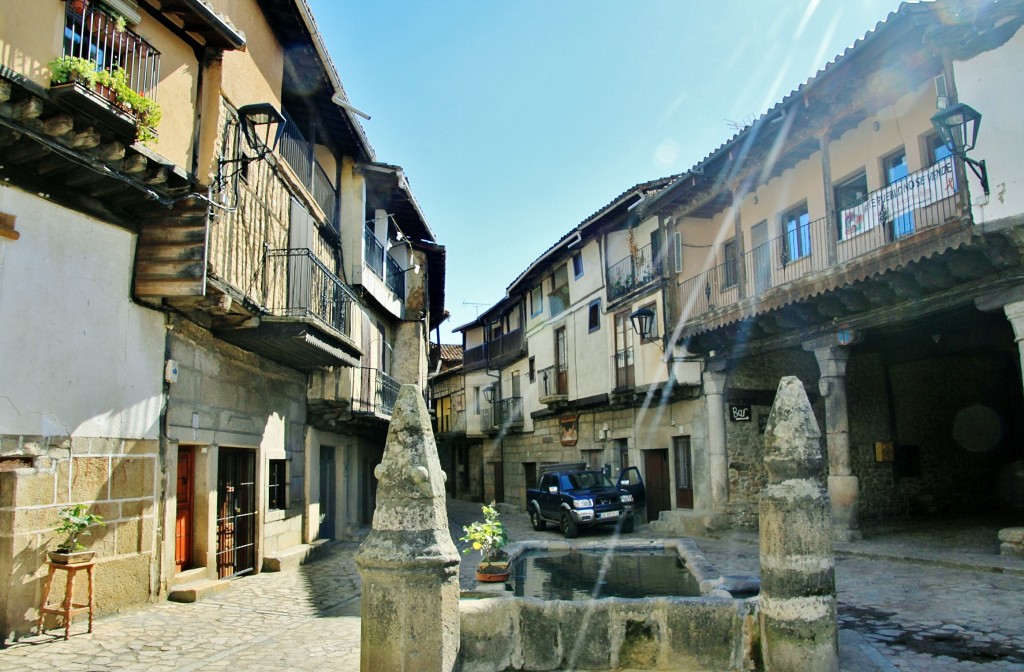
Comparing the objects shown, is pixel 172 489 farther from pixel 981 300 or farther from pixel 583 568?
pixel 981 300

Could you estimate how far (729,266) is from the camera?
670 inches

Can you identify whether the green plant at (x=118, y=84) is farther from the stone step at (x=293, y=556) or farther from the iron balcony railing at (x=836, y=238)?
the iron balcony railing at (x=836, y=238)

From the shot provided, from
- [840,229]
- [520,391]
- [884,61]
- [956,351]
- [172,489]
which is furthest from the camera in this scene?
[520,391]

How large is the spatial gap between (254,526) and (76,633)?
442cm

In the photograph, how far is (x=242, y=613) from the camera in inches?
316

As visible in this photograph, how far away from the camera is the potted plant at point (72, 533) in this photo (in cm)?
673

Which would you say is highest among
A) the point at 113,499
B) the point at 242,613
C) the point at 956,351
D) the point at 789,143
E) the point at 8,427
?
the point at 789,143

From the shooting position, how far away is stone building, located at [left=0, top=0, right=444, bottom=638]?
6.64 metres

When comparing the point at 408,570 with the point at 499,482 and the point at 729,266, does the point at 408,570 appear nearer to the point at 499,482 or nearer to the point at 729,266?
the point at 729,266

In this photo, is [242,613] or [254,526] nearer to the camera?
[242,613]

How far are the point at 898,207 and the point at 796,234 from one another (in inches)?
119

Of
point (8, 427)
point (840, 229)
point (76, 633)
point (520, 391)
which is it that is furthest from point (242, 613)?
point (520, 391)

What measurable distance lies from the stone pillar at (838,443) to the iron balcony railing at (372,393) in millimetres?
8111

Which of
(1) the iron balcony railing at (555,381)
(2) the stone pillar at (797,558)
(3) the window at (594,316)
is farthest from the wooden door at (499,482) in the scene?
(2) the stone pillar at (797,558)
